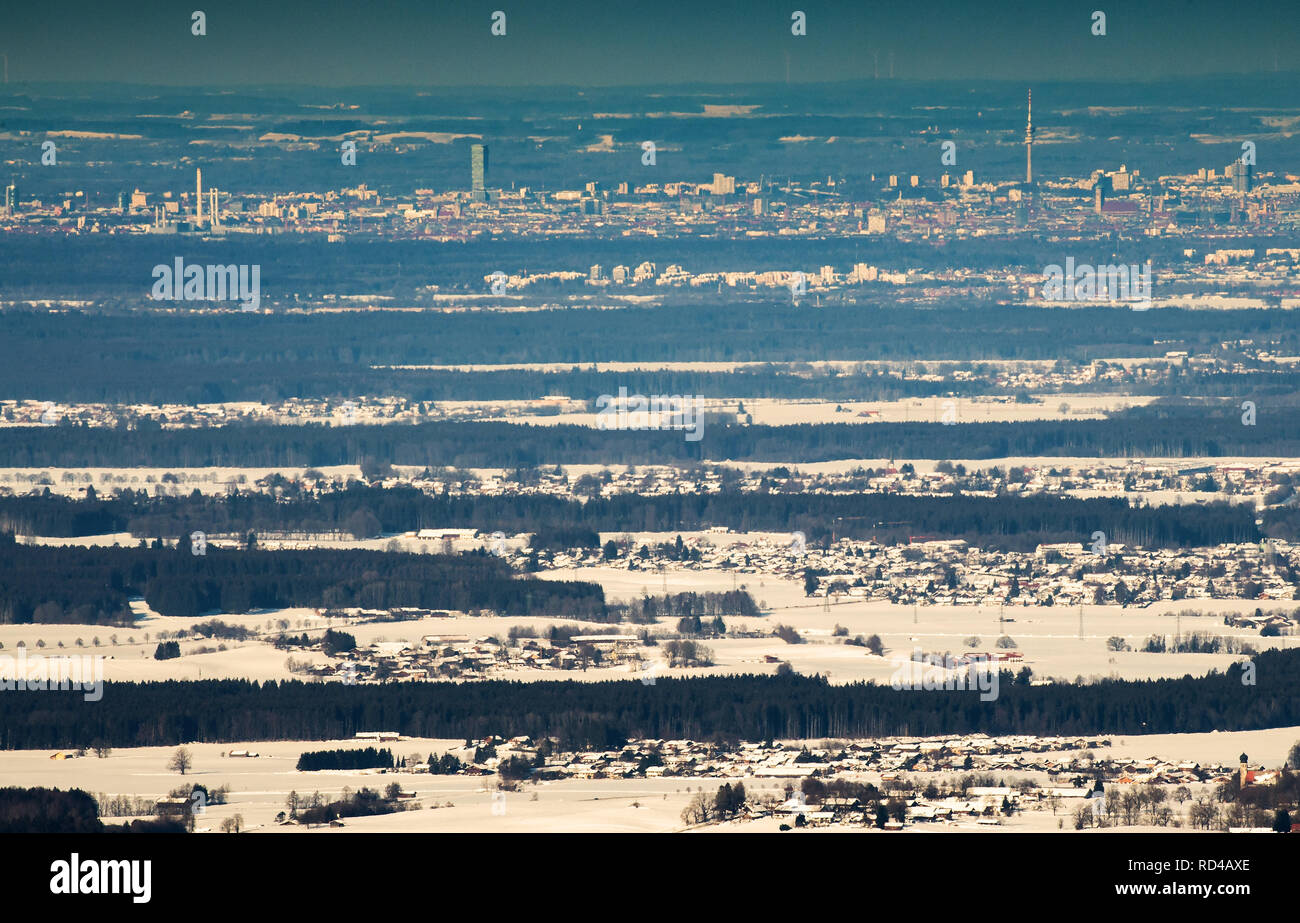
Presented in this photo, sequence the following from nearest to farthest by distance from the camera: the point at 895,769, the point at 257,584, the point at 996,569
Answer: the point at 895,769, the point at 257,584, the point at 996,569

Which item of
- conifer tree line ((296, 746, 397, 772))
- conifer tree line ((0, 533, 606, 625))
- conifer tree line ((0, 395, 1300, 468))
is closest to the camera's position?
conifer tree line ((296, 746, 397, 772))

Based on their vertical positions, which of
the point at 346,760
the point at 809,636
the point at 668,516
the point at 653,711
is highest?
the point at 668,516

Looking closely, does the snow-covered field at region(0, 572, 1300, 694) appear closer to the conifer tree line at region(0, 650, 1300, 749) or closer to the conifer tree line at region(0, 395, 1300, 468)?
the conifer tree line at region(0, 650, 1300, 749)

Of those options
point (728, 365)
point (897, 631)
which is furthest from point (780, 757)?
point (728, 365)

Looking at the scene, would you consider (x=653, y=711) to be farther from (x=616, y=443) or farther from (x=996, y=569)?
(x=616, y=443)

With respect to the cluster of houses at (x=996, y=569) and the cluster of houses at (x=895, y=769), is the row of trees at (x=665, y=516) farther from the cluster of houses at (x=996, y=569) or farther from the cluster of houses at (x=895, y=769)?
the cluster of houses at (x=895, y=769)

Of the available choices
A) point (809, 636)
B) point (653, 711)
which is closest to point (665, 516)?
point (809, 636)

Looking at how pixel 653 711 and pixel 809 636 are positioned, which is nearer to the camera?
pixel 653 711

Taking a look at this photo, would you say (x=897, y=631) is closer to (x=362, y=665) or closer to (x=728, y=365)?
(x=362, y=665)

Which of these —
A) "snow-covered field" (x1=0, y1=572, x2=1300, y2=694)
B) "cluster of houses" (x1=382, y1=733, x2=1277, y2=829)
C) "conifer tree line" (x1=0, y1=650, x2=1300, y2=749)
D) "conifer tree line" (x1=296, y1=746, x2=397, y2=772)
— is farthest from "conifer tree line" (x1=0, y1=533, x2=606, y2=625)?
"cluster of houses" (x1=382, y1=733, x2=1277, y2=829)

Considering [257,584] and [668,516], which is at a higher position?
[668,516]

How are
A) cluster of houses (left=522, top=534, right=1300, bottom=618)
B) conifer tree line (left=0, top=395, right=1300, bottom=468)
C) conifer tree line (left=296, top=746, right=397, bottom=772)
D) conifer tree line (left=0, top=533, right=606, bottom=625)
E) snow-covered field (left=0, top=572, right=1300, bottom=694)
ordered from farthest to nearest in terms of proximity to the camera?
conifer tree line (left=0, top=395, right=1300, bottom=468) → cluster of houses (left=522, top=534, right=1300, bottom=618) → conifer tree line (left=0, top=533, right=606, bottom=625) → snow-covered field (left=0, top=572, right=1300, bottom=694) → conifer tree line (left=296, top=746, right=397, bottom=772)

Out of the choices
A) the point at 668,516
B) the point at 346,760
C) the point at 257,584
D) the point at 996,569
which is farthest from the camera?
the point at 668,516
